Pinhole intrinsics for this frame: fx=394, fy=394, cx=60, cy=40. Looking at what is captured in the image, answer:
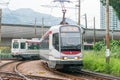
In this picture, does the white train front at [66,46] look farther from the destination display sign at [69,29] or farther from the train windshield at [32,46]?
the train windshield at [32,46]

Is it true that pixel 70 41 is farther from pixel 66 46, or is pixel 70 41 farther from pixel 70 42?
pixel 66 46

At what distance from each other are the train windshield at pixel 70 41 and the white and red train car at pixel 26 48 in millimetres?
24134

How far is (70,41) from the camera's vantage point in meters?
25.2

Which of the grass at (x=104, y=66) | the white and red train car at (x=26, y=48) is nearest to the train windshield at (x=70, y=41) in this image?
the grass at (x=104, y=66)

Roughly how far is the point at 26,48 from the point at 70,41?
25.7 meters

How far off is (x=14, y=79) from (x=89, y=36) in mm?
73069

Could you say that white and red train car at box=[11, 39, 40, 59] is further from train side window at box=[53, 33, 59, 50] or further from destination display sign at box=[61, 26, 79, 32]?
destination display sign at box=[61, 26, 79, 32]

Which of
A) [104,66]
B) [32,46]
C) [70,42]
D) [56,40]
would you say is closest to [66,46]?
[70,42]

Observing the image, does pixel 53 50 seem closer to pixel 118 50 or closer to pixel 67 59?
pixel 67 59

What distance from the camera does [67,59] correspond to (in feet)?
82.0

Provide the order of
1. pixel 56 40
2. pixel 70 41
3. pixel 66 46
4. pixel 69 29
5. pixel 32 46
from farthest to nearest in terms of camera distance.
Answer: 1. pixel 32 46
2. pixel 69 29
3. pixel 56 40
4. pixel 70 41
5. pixel 66 46

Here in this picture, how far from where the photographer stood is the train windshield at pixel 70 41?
25.1 metres

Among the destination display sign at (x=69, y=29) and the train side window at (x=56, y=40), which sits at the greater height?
the destination display sign at (x=69, y=29)

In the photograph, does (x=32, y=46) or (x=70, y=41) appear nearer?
(x=70, y=41)
